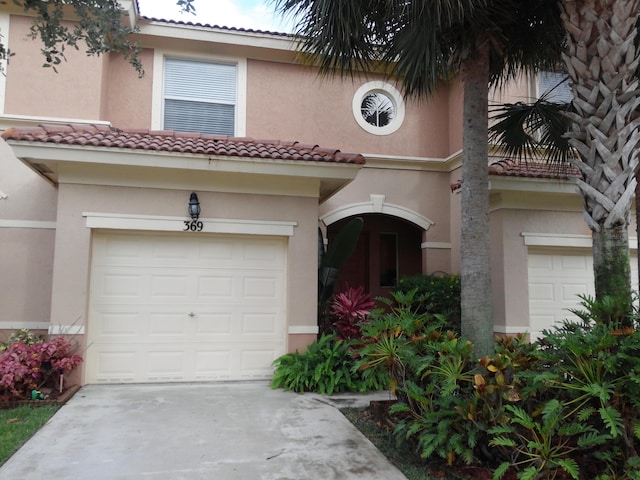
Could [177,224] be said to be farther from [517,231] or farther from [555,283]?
[555,283]

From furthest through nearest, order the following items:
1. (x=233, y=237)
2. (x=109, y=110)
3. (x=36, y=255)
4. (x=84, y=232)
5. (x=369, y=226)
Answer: (x=369, y=226) → (x=109, y=110) → (x=36, y=255) → (x=233, y=237) → (x=84, y=232)

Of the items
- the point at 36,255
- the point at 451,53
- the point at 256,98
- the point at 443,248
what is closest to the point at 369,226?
the point at 443,248

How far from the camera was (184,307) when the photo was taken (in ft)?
27.3

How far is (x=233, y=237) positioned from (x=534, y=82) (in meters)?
8.14

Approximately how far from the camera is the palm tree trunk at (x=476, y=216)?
581cm

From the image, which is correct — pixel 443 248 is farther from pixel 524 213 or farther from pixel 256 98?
pixel 256 98

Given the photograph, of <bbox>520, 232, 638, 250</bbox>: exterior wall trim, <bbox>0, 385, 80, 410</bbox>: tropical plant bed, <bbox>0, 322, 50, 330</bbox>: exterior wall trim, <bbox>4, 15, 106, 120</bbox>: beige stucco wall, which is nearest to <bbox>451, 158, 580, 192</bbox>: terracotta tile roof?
<bbox>520, 232, 638, 250</bbox>: exterior wall trim

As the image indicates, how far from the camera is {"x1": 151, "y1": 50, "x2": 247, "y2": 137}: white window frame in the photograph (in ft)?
36.0

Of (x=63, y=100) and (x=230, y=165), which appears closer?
(x=230, y=165)

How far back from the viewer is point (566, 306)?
972 centimetres

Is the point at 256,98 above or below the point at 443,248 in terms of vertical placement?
above

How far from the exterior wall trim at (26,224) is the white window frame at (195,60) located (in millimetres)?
3083

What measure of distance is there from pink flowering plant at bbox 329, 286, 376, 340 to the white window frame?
469 cm

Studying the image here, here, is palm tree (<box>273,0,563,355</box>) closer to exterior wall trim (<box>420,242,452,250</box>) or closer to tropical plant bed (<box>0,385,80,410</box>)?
exterior wall trim (<box>420,242,452,250</box>)
